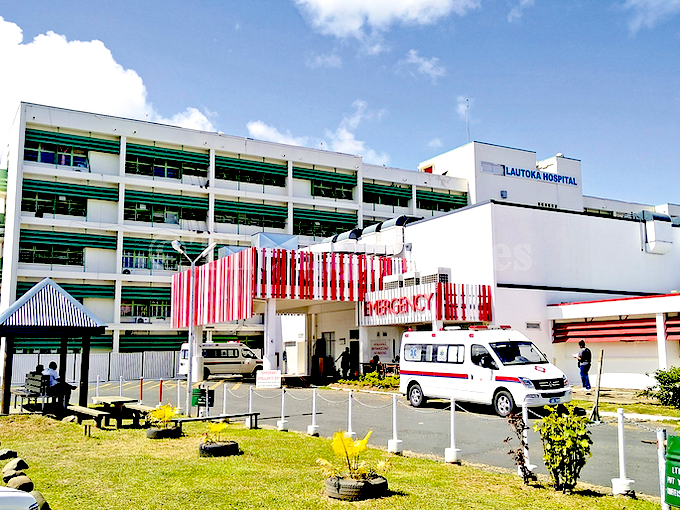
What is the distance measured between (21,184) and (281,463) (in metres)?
43.5

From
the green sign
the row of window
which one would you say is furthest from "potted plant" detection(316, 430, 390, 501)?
the row of window

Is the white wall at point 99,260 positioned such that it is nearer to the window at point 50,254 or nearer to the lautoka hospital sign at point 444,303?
the window at point 50,254

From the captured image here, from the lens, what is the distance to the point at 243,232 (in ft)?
182

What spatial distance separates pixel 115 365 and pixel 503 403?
34.8m

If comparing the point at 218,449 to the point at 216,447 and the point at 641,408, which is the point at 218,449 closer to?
the point at 216,447

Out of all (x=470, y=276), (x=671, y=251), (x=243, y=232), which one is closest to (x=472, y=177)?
(x=243, y=232)

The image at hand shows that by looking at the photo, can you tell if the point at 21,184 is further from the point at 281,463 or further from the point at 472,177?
the point at 281,463

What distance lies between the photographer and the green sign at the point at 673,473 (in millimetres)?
6746

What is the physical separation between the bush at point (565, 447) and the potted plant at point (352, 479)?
230 cm

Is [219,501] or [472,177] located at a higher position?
[472,177]

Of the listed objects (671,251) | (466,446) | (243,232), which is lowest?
(466,446)

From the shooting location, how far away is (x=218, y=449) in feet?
39.3

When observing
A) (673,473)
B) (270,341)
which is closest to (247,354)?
(270,341)

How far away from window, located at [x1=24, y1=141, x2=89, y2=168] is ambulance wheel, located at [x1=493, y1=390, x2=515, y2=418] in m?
41.9
